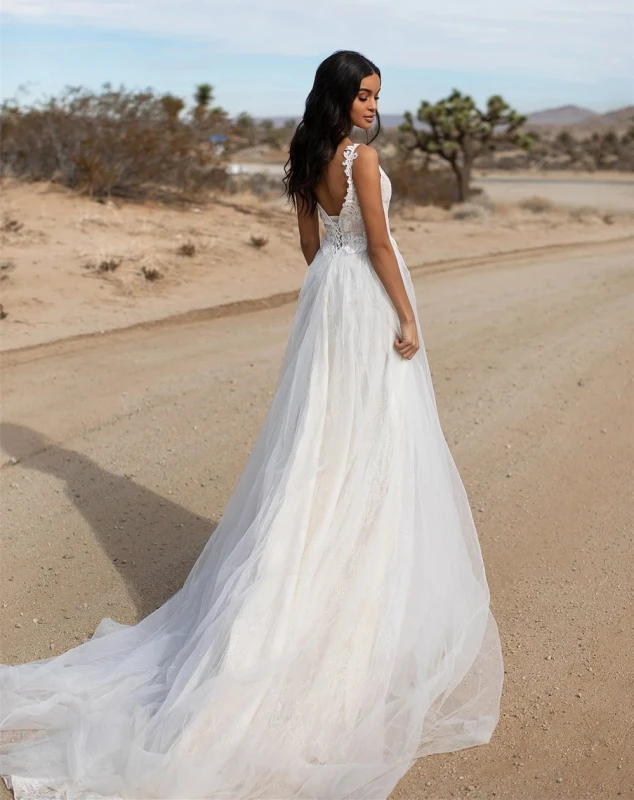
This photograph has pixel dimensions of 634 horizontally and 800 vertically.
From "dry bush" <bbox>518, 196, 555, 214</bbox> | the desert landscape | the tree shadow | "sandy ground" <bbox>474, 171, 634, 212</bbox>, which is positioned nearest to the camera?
the desert landscape

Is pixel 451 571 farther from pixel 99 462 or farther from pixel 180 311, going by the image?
pixel 180 311

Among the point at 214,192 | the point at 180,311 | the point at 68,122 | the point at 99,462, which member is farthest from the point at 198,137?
the point at 99,462

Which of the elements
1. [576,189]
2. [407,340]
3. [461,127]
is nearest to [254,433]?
[407,340]

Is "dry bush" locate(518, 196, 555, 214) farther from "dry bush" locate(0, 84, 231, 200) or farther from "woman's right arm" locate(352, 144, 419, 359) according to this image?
"woman's right arm" locate(352, 144, 419, 359)

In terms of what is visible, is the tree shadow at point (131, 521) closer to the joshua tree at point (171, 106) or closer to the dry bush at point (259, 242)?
the dry bush at point (259, 242)

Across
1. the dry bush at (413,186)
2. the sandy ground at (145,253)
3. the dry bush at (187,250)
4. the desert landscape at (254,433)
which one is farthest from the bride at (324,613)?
the dry bush at (413,186)

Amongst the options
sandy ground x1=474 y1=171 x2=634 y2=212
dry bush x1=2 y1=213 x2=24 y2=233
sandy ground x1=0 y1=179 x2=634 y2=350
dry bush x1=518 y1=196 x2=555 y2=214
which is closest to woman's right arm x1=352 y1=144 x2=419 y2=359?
sandy ground x1=0 y1=179 x2=634 y2=350

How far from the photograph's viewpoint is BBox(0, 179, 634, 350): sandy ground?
1005cm

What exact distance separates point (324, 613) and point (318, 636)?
84 millimetres

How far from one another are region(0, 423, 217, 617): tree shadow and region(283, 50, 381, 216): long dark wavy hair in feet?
7.08

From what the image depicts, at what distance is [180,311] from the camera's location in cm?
1049

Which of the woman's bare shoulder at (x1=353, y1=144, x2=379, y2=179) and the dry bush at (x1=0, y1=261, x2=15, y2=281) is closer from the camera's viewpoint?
the woman's bare shoulder at (x1=353, y1=144, x2=379, y2=179)

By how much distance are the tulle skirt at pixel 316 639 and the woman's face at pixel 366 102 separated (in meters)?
0.48

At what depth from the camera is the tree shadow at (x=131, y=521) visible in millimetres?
4727
